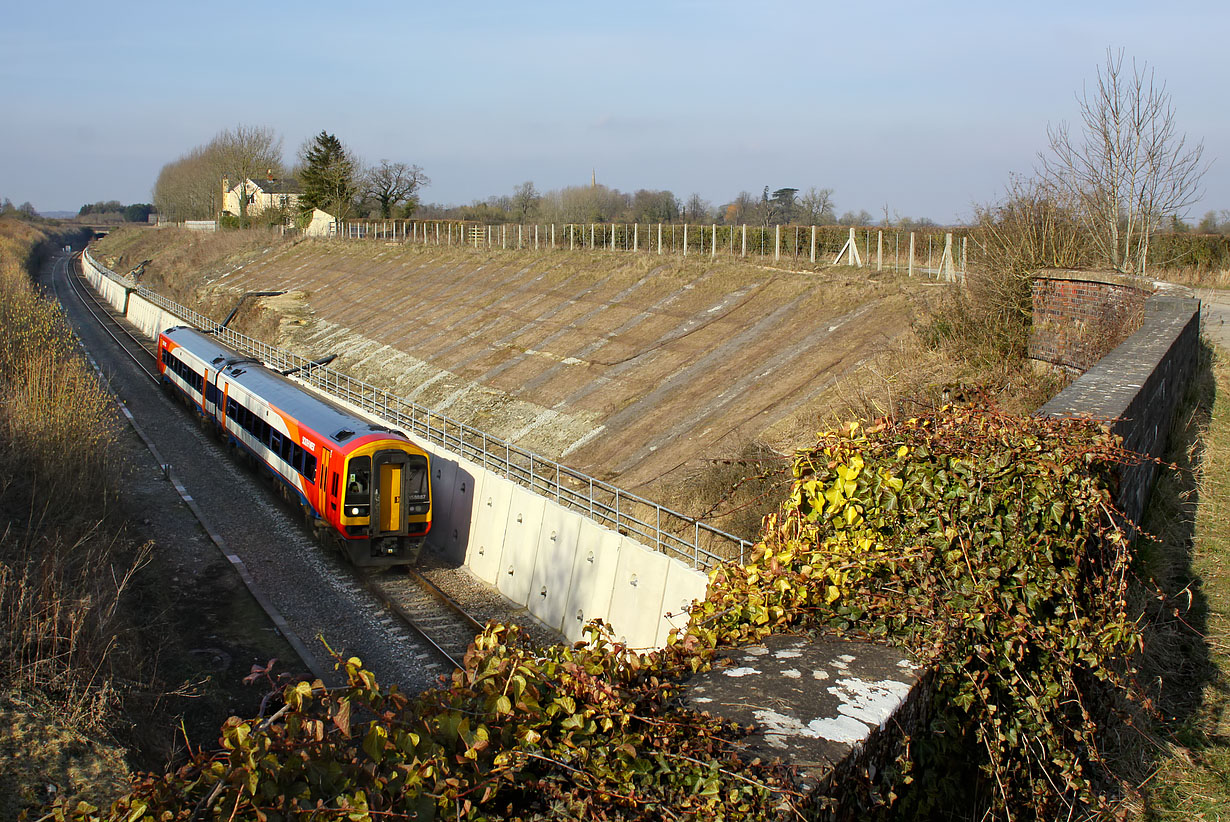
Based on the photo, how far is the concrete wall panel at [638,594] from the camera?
42.4 ft

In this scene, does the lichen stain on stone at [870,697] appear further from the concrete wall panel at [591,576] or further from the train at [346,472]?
the train at [346,472]

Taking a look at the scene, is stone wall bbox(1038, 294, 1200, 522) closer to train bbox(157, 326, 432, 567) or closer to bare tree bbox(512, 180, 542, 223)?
train bbox(157, 326, 432, 567)

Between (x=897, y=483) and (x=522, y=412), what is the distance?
20473 mm

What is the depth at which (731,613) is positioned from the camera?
496cm

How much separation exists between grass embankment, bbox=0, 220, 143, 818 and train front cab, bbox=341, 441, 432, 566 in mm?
3831

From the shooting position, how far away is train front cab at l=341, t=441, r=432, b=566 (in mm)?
16625

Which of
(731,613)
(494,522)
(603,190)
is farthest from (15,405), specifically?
(603,190)

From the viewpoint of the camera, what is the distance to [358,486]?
1661cm

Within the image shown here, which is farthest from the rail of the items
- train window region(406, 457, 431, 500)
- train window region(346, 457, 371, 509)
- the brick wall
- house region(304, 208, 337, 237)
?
house region(304, 208, 337, 237)

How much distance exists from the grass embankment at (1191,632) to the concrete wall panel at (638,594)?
6295 millimetres

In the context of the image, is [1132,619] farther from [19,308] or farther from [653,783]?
[19,308]

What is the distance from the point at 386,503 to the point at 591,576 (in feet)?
15.1

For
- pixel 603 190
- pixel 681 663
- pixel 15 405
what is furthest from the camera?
pixel 603 190

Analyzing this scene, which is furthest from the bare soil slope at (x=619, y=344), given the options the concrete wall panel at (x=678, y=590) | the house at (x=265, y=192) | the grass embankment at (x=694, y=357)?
the house at (x=265, y=192)
